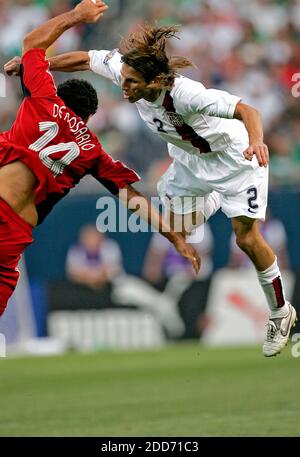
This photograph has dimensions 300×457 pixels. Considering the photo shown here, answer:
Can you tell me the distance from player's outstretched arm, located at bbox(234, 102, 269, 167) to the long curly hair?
0.58m

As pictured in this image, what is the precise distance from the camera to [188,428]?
349 inches

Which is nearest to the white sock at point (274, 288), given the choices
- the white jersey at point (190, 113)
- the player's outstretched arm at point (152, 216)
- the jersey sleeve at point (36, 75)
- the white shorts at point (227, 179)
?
the white shorts at point (227, 179)

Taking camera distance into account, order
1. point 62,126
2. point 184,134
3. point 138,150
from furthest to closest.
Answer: point 138,150 < point 184,134 < point 62,126

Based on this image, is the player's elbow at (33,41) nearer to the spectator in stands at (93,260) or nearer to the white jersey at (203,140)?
the white jersey at (203,140)

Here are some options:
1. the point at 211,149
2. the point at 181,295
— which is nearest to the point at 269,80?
the point at 181,295

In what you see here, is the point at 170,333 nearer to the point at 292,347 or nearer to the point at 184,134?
the point at 292,347

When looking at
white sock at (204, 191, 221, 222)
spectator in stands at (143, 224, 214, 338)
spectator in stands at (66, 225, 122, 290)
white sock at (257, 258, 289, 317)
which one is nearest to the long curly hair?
white sock at (204, 191, 221, 222)

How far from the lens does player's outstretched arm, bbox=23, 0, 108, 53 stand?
8.20m

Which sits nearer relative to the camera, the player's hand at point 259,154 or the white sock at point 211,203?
the player's hand at point 259,154

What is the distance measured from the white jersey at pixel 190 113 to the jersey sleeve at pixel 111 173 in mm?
518

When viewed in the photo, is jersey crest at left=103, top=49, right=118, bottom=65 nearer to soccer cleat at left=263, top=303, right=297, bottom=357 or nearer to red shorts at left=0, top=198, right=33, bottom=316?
red shorts at left=0, top=198, right=33, bottom=316

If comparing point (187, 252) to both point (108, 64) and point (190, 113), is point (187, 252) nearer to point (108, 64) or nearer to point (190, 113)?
point (190, 113)

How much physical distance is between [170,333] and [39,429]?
6652mm

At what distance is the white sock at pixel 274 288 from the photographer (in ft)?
30.0
